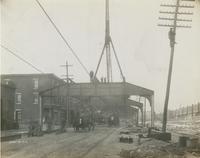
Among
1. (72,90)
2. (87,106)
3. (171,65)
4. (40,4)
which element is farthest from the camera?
(87,106)

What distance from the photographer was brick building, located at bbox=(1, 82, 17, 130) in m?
38.2

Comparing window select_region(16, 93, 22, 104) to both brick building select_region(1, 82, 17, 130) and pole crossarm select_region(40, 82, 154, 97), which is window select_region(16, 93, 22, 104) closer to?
brick building select_region(1, 82, 17, 130)

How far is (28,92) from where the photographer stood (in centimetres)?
5962

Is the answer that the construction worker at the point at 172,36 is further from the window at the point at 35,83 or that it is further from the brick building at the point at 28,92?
the window at the point at 35,83

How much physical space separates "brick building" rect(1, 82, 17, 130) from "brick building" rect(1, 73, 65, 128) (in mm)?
14718

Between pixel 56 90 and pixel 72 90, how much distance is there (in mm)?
1589

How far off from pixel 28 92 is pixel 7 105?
20.0 m

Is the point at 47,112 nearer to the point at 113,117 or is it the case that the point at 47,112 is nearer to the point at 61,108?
the point at 61,108

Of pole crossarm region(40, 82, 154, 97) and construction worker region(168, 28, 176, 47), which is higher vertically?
construction worker region(168, 28, 176, 47)

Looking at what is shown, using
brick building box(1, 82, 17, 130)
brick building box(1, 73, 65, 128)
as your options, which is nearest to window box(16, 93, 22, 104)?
brick building box(1, 73, 65, 128)

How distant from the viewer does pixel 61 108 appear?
65.5 meters

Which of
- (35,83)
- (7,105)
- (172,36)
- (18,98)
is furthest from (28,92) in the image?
(172,36)

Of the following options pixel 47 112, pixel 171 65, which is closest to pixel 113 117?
pixel 47 112

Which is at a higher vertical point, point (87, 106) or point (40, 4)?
point (40, 4)
